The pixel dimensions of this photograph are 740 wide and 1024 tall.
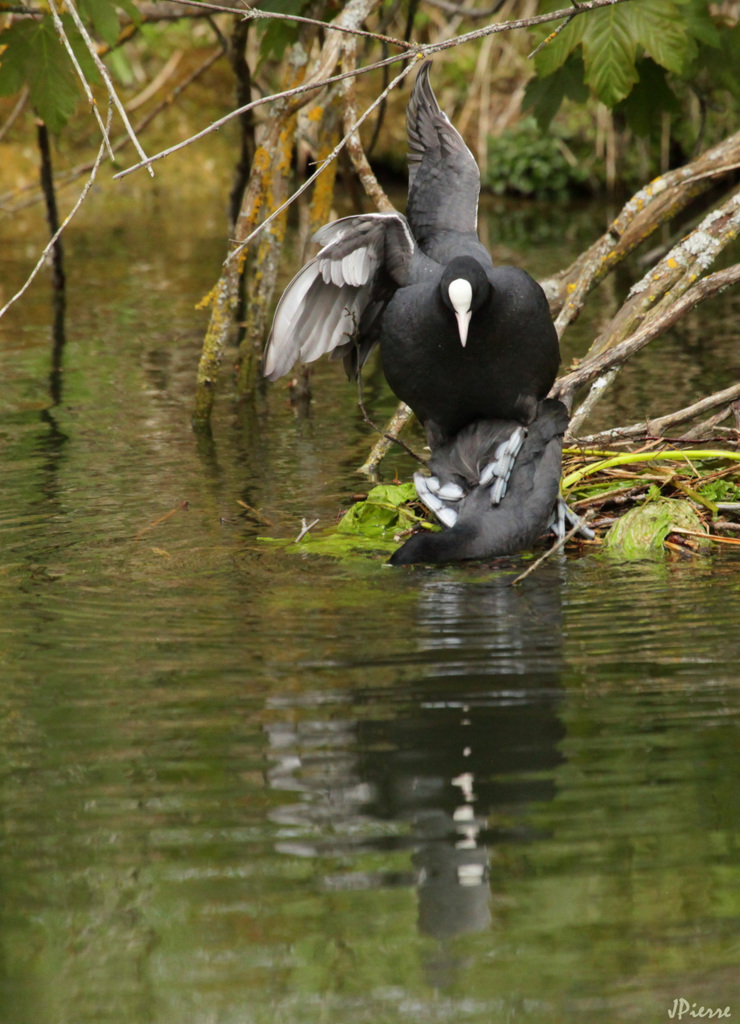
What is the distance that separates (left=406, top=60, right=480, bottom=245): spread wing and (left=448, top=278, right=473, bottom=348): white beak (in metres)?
0.77

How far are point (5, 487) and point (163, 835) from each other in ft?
10.4

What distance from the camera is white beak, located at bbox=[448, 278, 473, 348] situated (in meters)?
4.00

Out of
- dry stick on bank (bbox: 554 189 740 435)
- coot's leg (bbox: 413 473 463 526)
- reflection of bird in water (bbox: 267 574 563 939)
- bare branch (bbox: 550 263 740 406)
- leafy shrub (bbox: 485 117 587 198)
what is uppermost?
leafy shrub (bbox: 485 117 587 198)

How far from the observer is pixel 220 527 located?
4.77 metres

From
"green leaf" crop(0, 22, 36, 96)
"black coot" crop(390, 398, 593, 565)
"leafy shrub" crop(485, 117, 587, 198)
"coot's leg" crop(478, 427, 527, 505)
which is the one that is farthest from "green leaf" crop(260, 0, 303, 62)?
"leafy shrub" crop(485, 117, 587, 198)

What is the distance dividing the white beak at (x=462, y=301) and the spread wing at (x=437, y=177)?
2.53ft

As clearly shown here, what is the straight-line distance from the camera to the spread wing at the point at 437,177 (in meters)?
4.78

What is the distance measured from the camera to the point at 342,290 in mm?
4723

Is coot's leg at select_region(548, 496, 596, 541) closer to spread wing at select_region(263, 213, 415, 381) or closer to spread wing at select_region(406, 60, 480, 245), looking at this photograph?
spread wing at select_region(263, 213, 415, 381)

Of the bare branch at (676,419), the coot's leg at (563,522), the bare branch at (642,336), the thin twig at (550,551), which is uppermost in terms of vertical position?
the bare branch at (642,336)

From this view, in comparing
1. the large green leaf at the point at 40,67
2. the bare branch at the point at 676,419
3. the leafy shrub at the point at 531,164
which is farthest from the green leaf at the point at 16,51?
the leafy shrub at the point at 531,164

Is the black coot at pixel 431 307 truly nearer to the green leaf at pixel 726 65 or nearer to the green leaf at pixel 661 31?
the green leaf at pixel 661 31

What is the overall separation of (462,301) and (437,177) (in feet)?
3.27

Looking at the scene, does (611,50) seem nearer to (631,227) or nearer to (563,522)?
(631,227)
